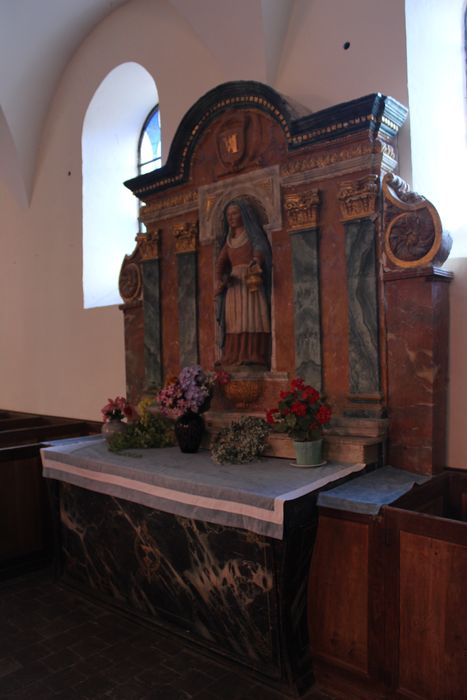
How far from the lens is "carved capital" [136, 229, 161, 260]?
5160mm

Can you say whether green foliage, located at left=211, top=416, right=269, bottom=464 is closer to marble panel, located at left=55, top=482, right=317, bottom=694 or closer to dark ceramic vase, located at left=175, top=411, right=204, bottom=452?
dark ceramic vase, located at left=175, top=411, right=204, bottom=452

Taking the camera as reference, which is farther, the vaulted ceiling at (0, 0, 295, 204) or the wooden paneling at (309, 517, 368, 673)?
the vaulted ceiling at (0, 0, 295, 204)

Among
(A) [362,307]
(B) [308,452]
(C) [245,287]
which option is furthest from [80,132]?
(B) [308,452]

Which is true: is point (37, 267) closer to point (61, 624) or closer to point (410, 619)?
point (61, 624)

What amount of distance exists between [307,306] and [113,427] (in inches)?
73.1

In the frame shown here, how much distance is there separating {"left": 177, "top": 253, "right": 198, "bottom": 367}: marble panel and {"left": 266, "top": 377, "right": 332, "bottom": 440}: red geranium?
1.45 metres

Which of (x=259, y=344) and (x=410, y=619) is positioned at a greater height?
(x=259, y=344)

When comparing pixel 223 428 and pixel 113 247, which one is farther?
pixel 113 247

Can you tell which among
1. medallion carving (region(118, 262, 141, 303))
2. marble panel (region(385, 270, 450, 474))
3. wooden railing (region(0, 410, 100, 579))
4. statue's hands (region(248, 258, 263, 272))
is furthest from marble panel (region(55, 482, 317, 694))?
medallion carving (region(118, 262, 141, 303))

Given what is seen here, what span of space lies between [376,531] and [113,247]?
5407 millimetres

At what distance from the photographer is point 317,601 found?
3.19 metres

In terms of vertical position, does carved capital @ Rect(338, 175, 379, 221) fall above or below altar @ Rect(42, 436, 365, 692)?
above

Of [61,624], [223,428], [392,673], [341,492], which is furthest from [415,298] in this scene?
[61,624]

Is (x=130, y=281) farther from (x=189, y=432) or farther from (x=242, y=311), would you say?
(x=189, y=432)
